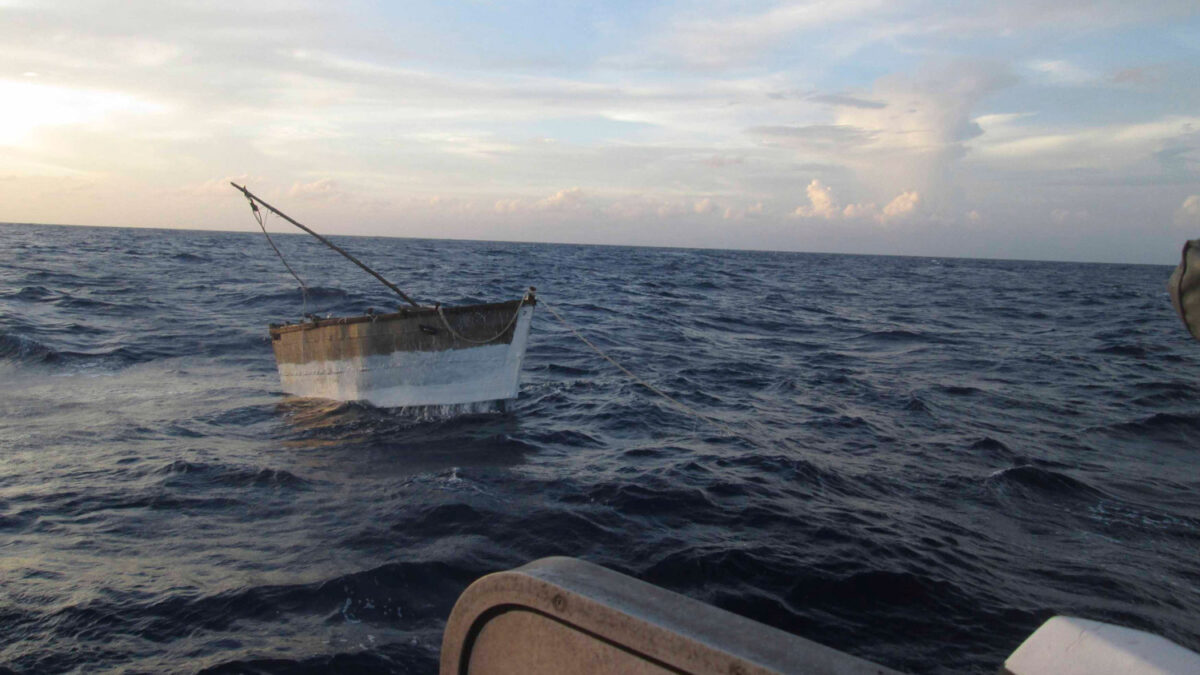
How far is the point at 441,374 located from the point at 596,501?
4634 mm

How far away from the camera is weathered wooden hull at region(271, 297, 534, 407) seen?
11.1 m

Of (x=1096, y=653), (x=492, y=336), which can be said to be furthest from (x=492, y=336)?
(x=1096, y=653)

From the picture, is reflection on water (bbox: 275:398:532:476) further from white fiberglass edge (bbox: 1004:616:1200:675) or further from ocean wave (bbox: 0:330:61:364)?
white fiberglass edge (bbox: 1004:616:1200:675)

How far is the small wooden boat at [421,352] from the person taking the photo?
11125 mm

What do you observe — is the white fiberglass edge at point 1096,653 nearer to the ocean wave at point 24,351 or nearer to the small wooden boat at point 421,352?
the small wooden boat at point 421,352

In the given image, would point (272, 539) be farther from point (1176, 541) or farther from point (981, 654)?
point (1176, 541)

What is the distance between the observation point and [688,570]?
19.9 feet

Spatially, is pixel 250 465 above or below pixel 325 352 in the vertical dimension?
below

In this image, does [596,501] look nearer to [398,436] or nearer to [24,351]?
[398,436]

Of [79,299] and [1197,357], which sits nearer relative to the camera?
[1197,357]

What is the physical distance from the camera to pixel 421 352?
37.2 feet

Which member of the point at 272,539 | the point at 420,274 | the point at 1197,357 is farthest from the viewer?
the point at 420,274

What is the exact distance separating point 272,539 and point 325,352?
19.3ft

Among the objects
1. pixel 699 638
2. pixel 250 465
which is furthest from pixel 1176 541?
pixel 250 465
